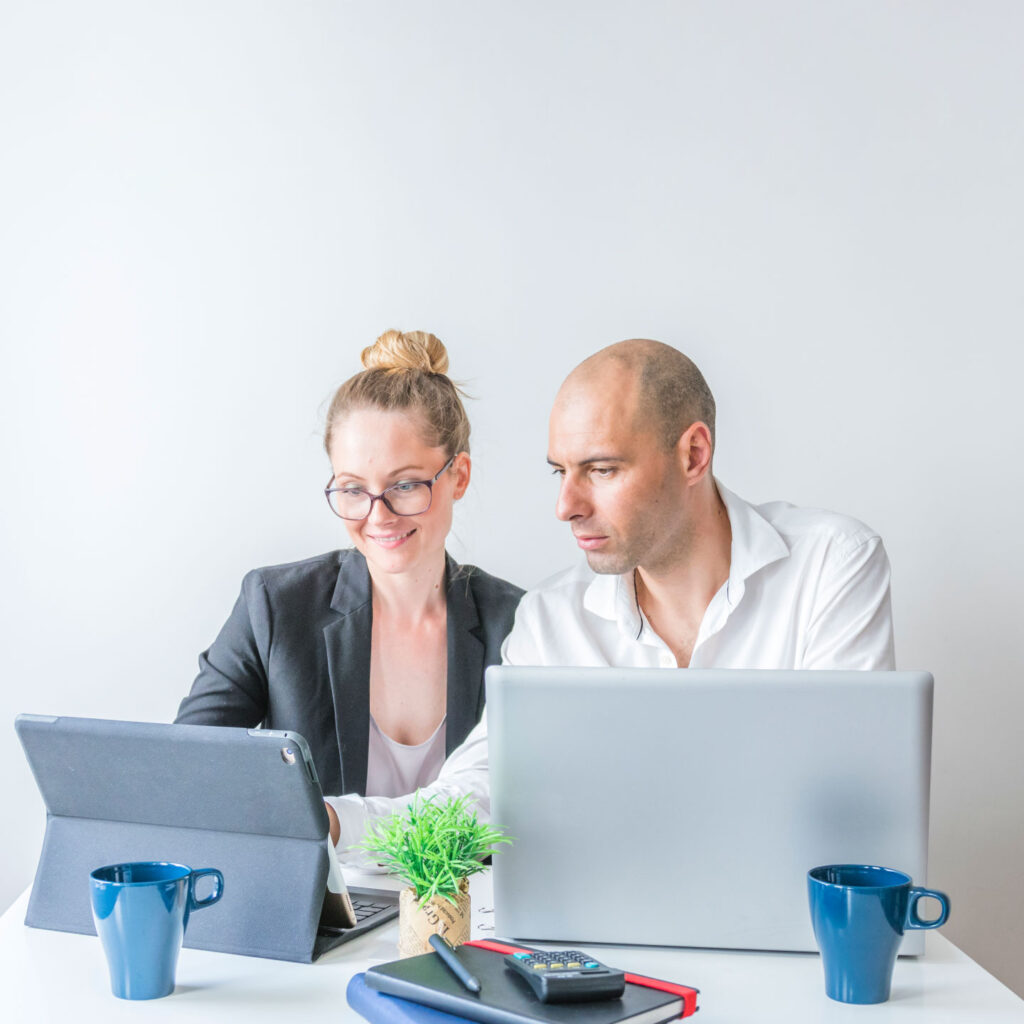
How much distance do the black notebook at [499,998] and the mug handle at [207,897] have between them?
0.65 feet

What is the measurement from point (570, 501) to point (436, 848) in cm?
88

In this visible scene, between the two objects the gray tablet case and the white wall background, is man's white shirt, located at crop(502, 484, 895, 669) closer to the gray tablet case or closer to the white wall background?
the white wall background

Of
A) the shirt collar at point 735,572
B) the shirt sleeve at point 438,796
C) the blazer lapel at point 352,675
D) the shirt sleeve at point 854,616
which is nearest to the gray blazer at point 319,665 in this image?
the blazer lapel at point 352,675

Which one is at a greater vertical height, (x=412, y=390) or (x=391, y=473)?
(x=412, y=390)

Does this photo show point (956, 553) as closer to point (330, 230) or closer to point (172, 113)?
point (330, 230)

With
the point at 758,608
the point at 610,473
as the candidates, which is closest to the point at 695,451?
the point at 610,473

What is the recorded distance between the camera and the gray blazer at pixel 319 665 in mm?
2109

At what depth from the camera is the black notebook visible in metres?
0.90

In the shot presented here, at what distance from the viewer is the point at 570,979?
36.5 inches

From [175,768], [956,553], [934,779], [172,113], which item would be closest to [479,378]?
[172,113]

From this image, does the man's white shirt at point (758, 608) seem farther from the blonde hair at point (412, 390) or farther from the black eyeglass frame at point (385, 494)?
the blonde hair at point (412, 390)

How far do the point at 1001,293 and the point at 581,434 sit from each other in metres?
1.18

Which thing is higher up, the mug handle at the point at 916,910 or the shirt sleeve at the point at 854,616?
the shirt sleeve at the point at 854,616

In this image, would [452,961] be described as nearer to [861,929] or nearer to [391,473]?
[861,929]
